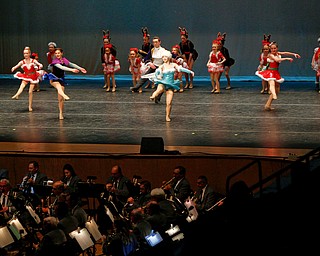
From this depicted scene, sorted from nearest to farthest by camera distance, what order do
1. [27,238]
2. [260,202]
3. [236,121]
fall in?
1. [260,202]
2. [27,238]
3. [236,121]

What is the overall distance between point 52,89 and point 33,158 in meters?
9.54

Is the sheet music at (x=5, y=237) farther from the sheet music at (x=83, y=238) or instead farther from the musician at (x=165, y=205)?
the musician at (x=165, y=205)

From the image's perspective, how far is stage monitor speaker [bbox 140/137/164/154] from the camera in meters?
13.7

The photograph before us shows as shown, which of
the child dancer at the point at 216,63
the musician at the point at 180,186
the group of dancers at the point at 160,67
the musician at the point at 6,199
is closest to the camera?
the musician at the point at 6,199

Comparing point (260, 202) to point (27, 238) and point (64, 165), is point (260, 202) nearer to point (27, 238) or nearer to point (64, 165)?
point (27, 238)

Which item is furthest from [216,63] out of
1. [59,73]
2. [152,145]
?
[152,145]

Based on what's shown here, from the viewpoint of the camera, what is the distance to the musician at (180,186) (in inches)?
477

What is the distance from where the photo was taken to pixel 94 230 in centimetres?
1068

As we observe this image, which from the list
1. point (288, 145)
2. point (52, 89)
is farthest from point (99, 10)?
point (288, 145)

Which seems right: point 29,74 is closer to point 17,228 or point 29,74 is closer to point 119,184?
point 119,184

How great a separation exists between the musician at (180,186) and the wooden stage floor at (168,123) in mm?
1769

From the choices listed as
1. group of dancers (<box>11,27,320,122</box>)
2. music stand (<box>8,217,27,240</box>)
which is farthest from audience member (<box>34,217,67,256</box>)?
group of dancers (<box>11,27,320,122</box>)

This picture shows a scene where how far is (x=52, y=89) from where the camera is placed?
911 inches

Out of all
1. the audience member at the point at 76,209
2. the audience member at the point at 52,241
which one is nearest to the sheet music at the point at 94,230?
the audience member at the point at 76,209
